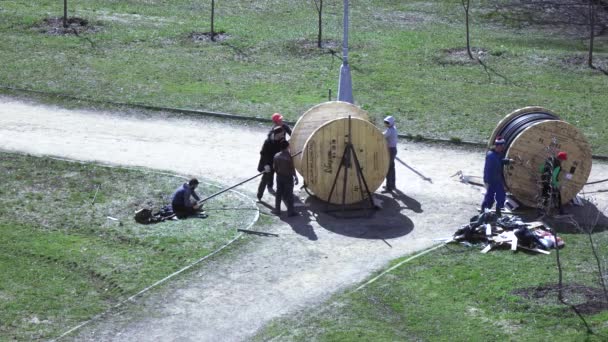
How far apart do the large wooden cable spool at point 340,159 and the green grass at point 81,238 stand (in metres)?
1.59

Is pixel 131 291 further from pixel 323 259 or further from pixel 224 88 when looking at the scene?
pixel 224 88

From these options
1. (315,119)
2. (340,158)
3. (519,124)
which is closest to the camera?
(340,158)

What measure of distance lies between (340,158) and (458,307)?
5.73m

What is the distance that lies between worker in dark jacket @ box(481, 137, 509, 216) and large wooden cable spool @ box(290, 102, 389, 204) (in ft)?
7.36

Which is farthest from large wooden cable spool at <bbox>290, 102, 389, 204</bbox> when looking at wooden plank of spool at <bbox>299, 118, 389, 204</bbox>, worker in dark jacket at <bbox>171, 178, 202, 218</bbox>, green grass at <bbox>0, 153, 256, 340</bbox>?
worker in dark jacket at <bbox>171, 178, 202, 218</bbox>

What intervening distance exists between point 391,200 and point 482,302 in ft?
19.5

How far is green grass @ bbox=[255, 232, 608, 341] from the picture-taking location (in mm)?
17391

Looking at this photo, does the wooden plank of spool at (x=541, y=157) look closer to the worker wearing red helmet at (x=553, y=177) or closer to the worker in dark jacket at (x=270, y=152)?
the worker wearing red helmet at (x=553, y=177)

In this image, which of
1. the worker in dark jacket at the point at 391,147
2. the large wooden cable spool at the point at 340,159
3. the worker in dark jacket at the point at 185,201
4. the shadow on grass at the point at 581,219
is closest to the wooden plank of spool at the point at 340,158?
the large wooden cable spool at the point at 340,159

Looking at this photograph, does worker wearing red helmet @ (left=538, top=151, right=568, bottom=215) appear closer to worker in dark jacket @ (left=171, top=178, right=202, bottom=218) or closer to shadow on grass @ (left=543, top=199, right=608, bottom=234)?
shadow on grass @ (left=543, top=199, right=608, bottom=234)

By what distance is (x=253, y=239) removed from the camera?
21.7 meters

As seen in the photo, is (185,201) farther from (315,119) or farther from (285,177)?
(315,119)

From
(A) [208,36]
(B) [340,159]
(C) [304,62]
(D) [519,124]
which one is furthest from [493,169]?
(A) [208,36]

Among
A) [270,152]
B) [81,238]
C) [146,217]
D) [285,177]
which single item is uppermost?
[270,152]
